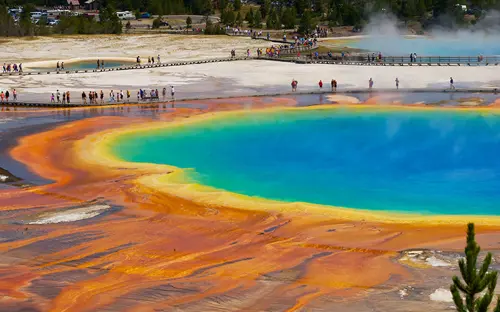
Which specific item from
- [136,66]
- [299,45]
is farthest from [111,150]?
[299,45]

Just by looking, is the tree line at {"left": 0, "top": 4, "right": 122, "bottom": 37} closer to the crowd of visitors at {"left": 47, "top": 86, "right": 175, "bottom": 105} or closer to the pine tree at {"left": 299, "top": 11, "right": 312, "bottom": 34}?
the pine tree at {"left": 299, "top": 11, "right": 312, "bottom": 34}

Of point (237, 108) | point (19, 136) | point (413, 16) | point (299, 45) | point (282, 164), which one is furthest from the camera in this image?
point (413, 16)

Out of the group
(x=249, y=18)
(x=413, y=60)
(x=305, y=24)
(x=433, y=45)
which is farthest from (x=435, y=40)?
(x=413, y=60)

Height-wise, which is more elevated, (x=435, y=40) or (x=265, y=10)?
(x=265, y=10)

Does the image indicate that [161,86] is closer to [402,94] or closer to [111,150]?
[402,94]

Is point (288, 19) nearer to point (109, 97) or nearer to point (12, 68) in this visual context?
point (12, 68)

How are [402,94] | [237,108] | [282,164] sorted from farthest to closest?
[402,94], [237,108], [282,164]

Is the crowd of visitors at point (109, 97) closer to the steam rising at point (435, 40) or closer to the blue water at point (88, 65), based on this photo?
the blue water at point (88, 65)
